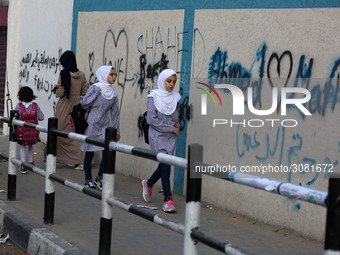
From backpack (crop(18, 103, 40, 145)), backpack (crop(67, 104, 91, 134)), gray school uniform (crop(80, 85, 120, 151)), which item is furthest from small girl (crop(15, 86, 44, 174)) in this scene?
gray school uniform (crop(80, 85, 120, 151))

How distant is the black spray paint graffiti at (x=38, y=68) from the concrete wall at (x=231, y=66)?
1.30 m

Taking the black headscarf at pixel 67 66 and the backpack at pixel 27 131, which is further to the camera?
the black headscarf at pixel 67 66

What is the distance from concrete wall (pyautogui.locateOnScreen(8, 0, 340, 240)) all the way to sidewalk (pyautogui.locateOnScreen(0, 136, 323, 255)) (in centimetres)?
23

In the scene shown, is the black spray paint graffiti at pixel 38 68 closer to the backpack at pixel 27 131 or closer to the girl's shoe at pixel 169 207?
the backpack at pixel 27 131

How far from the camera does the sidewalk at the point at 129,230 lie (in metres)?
5.34

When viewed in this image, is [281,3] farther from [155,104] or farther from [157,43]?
[157,43]

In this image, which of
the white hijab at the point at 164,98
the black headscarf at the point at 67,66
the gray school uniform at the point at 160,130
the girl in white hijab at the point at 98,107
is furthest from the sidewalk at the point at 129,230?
the black headscarf at the point at 67,66

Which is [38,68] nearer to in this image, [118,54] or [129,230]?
[118,54]

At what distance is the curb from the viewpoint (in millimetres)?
5126

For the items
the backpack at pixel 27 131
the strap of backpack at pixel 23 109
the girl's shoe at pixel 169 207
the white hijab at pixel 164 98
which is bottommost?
the girl's shoe at pixel 169 207

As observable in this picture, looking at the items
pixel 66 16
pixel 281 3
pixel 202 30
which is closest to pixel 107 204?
pixel 281 3

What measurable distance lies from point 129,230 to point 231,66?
228cm

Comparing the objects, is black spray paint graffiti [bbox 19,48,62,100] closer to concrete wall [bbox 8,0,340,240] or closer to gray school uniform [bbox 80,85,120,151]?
concrete wall [bbox 8,0,340,240]

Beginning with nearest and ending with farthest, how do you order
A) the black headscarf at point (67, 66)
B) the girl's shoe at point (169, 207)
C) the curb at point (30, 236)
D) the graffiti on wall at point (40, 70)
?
the curb at point (30, 236), the girl's shoe at point (169, 207), the black headscarf at point (67, 66), the graffiti on wall at point (40, 70)
